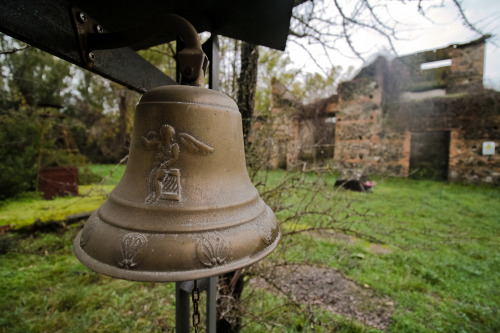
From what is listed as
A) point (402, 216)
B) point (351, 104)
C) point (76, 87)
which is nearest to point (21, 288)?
point (402, 216)

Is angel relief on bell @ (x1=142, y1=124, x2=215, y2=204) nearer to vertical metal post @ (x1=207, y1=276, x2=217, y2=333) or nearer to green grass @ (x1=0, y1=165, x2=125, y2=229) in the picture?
vertical metal post @ (x1=207, y1=276, x2=217, y2=333)

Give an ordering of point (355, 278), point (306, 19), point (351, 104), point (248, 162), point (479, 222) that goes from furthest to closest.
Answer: point (351, 104)
point (479, 222)
point (355, 278)
point (306, 19)
point (248, 162)

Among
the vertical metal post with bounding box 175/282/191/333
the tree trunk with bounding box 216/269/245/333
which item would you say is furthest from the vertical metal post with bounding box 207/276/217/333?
the tree trunk with bounding box 216/269/245/333

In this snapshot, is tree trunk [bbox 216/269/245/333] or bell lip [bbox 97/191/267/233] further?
tree trunk [bbox 216/269/245/333]

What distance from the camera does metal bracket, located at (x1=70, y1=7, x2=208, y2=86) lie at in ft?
2.71

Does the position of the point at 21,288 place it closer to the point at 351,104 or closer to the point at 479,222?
the point at 479,222

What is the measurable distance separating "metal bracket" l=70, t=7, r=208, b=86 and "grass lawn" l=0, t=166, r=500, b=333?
1684 mm

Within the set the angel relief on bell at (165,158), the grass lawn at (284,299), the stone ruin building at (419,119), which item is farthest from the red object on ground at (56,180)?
the stone ruin building at (419,119)

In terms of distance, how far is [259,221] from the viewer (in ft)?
3.00

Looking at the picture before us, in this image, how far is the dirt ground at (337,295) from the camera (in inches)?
108

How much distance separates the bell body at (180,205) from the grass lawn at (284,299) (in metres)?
1.43

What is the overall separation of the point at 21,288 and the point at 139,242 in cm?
352

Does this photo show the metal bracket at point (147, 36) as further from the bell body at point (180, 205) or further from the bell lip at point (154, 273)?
the bell lip at point (154, 273)

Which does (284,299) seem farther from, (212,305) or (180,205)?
(180,205)
